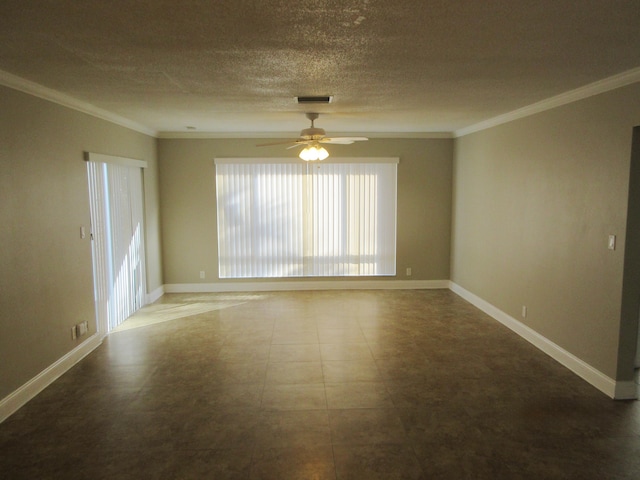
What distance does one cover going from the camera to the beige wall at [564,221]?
11.4 ft

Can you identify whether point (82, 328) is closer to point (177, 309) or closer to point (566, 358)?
point (177, 309)

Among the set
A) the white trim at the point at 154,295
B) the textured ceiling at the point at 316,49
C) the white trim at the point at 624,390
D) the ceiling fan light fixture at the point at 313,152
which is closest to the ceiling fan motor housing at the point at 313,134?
the ceiling fan light fixture at the point at 313,152

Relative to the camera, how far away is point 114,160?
5160 mm

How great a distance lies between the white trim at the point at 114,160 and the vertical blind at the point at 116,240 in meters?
0.07

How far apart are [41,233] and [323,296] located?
4.10 meters

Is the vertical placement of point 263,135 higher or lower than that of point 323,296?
higher

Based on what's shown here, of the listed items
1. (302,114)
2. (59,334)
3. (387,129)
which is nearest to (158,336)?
(59,334)

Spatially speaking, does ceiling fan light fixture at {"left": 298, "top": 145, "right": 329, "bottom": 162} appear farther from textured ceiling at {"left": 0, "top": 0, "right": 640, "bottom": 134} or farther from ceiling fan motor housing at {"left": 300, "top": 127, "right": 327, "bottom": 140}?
textured ceiling at {"left": 0, "top": 0, "right": 640, "bottom": 134}

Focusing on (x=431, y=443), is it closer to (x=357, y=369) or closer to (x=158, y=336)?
(x=357, y=369)

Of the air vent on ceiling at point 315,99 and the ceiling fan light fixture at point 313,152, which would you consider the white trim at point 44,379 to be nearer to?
the ceiling fan light fixture at point 313,152

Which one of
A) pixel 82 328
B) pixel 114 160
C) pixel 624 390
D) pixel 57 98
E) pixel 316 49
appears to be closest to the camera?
pixel 316 49

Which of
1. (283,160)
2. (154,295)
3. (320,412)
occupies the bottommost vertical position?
(320,412)

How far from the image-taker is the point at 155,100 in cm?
424

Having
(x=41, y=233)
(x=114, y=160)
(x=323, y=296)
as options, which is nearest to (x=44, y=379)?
(x=41, y=233)
